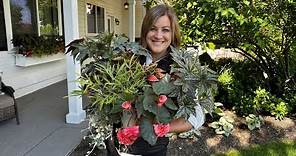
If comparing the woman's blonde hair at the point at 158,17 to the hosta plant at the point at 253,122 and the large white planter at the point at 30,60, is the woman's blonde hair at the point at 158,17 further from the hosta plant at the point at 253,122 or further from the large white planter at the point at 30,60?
the large white planter at the point at 30,60

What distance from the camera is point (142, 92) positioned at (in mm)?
1017

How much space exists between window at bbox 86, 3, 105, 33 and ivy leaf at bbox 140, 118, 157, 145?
294 inches

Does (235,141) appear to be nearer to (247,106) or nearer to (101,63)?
(247,106)

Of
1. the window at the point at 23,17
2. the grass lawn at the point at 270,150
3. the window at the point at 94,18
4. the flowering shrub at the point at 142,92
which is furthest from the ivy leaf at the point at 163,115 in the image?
the window at the point at 94,18

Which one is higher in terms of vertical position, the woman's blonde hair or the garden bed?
the woman's blonde hair

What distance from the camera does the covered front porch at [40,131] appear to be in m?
3.09

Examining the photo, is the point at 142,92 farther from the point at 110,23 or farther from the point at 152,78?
the point at 110,23

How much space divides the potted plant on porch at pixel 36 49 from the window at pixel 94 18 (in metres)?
2.04

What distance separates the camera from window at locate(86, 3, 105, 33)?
8.22 m

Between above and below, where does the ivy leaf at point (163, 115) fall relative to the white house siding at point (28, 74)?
above

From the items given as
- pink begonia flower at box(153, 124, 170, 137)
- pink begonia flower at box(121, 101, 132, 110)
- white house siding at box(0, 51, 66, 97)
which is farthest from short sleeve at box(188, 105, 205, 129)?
white house siding at box(0, 51, 66, 97)

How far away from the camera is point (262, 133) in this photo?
3.80 m

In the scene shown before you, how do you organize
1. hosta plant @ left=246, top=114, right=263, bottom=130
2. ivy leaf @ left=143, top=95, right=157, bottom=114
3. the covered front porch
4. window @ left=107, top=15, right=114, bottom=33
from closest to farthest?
ivy leaf @ left=143, top=95, right=157, bottom=114, the covered front porch, hosta plant @ left=246, top=114, right=263, bottom=130, window @ left=107, top=15, right=114, bottom=33

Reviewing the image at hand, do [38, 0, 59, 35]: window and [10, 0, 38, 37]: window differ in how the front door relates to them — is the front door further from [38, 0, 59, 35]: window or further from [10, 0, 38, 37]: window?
[38, 0, 59, 35]: window
